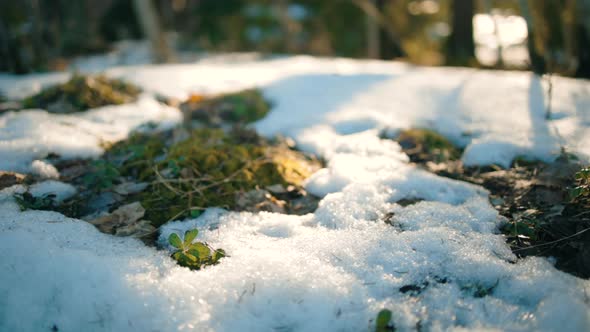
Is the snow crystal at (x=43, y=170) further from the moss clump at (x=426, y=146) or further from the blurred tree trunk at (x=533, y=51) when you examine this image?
the blurred tree trunk at (x=533, y=51)

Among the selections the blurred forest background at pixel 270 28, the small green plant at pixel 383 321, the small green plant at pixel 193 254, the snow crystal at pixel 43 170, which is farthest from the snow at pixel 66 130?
the blurred forest background at pixel 270 28

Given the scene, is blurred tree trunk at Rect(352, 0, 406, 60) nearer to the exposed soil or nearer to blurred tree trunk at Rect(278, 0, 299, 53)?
blurred tree trunk at Rect(278, 0, 299, 53)

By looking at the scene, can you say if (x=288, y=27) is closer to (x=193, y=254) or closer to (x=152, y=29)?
(x=152, y=29)

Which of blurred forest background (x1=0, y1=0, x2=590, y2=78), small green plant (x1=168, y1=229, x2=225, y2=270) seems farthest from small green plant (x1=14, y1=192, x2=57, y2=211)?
blurred forest background (x1=0, y1=0, x2=590, y2=78)

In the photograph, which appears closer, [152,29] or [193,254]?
[193,254]

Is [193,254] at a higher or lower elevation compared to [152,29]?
lower

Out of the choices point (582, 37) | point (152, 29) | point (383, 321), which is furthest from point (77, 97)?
point (582, 37)
